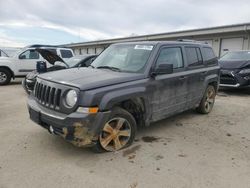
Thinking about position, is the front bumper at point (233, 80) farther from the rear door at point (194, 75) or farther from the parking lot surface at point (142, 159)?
the parking lot surface at point (142, 159)

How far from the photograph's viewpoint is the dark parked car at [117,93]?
3578 millimetres

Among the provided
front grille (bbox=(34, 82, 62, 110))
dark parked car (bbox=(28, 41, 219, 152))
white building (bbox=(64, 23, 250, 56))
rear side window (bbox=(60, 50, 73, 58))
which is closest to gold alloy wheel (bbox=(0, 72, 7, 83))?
rear side window (bbox=(60, 50, 73, 58))

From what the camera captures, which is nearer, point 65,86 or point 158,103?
point 65,86

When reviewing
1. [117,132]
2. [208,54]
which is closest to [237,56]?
[208,54]

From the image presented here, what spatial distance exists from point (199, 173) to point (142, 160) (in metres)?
0.83

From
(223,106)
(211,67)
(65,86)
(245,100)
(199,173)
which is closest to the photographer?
(199,173)

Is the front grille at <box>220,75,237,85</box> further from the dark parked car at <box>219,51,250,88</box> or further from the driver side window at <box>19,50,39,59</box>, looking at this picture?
the driver side window at <box>19,50,39,59</box>

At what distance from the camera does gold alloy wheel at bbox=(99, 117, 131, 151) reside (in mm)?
3916

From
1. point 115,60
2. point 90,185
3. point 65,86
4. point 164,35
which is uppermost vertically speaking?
point 164,35

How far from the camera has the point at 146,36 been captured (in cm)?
2358

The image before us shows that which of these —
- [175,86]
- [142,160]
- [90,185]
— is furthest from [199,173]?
[175,86]

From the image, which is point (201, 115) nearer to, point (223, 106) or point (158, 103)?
point (223, 106)

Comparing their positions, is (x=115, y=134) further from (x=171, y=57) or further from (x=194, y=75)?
(x=194, y=75)

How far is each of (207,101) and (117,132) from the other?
10.9ft
